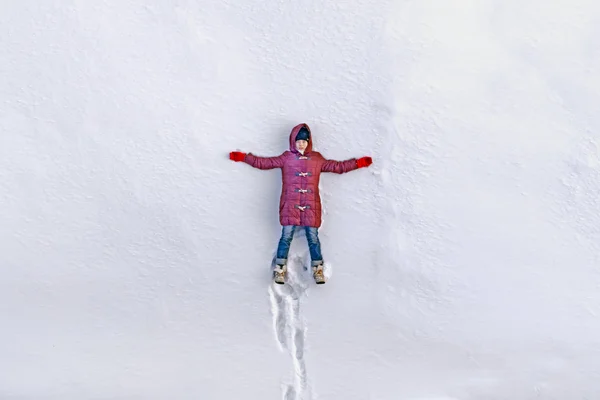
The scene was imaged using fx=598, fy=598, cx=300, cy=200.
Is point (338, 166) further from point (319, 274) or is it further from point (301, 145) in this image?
point (319, 274)

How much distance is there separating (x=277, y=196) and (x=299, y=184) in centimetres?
37

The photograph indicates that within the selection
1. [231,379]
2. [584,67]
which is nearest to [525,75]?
[584,67]

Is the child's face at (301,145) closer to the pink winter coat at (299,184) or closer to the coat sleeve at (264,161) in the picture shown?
the pink winter coat at (299,184)

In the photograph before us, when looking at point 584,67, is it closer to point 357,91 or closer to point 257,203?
point 357,91

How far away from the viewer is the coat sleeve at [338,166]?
5.85 m

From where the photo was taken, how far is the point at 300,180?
18.8 ft

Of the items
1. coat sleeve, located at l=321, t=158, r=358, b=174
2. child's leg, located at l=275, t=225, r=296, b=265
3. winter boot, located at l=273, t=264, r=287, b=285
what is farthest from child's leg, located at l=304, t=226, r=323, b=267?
coat sleeve, located at l=321, t=158, r=358, b=174

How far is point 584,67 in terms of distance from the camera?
582 cm

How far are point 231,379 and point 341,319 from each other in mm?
1273

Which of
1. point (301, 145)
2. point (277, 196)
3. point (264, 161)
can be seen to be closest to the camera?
point (301, 145)

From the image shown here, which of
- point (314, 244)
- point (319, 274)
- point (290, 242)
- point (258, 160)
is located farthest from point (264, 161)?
point (319, 274)

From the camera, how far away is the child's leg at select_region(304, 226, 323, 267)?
231 inches

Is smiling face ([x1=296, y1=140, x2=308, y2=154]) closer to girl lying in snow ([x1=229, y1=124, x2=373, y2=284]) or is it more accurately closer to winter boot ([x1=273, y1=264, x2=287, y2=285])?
girl lying in snow ([x1=229, y1=124, x2=373, y2=284])

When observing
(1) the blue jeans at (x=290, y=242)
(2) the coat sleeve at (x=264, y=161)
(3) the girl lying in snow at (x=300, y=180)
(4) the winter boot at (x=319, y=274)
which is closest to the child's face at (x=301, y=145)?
(3) the girl lying in snow at (x=300, y=180)
